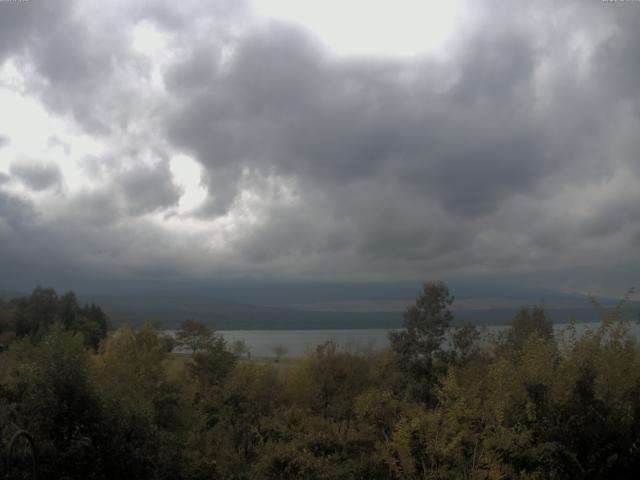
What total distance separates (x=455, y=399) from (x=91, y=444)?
7919 mm

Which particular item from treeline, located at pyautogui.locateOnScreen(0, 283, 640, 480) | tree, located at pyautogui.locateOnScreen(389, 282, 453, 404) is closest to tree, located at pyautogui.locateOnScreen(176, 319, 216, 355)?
tree, located at pyautogui.locateOnScreen(389, 282, 453, 404)

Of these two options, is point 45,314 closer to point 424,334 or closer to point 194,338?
point 194,338

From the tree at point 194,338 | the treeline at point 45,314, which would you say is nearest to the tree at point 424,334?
the tree at point 194,338

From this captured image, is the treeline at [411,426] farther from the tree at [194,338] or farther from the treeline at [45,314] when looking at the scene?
the treeline at [45,314]

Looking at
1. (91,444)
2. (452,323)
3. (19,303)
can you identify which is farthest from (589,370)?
(19,303)

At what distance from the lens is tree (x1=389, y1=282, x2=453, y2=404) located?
32281 mm

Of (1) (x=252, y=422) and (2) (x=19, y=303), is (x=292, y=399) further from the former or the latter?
(2) (x=19, y=303)

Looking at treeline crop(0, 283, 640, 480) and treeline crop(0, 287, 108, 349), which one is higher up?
treeline crop(0, 287, 108, 349)

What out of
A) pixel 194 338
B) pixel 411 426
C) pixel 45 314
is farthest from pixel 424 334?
pixel 45 314

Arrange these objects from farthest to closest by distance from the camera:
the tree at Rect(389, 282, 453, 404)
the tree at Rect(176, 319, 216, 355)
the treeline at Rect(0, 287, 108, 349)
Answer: the treeline at Rect(0, 287, 108, 349) < the tree at Rect(176, 319, 216, 355) < the tree at Rect(389, 282, 453, 404)

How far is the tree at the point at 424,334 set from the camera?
32281 millimetres

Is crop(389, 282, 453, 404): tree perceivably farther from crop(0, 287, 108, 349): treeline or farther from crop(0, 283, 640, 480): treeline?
crop(0, 287, 108, 349): treeline

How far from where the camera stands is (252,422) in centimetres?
2723

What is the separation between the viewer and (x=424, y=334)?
3275cm
